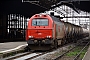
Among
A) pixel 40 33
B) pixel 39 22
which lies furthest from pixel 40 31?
pixel 39 22

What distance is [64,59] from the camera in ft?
51.8

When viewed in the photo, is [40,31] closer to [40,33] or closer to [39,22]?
[40,33]

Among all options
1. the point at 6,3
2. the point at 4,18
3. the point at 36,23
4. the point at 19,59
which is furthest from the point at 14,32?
the point at 19,59

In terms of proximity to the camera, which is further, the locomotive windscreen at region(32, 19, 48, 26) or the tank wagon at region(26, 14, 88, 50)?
the locomotive windscreen at region(32, 19, 48, 26)

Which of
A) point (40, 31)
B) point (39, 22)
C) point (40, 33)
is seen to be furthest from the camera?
point (39, 22)

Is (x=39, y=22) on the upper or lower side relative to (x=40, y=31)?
upper

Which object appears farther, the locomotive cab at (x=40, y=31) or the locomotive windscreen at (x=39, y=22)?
the locomotive windscreen at (x=39, y=22)

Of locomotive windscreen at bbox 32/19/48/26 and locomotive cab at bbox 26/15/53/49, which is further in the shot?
locomotive windscreen at bbox 32/19/48/26

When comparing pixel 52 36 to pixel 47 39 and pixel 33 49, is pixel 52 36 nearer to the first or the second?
pixel 47 39

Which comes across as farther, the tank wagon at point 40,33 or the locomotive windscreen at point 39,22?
the locomotive windscreen at point 39,22

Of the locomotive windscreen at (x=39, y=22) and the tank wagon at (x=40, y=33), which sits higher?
the locomotive windscreen at (x=39, y=22)

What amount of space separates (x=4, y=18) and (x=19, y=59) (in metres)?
40.1

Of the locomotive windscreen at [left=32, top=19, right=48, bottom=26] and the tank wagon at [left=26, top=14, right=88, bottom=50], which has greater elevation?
the locomotive windscreen at [left=32, top=19, right=48, bottom=26]

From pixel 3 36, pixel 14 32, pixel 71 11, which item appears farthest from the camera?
pixel 71 11
